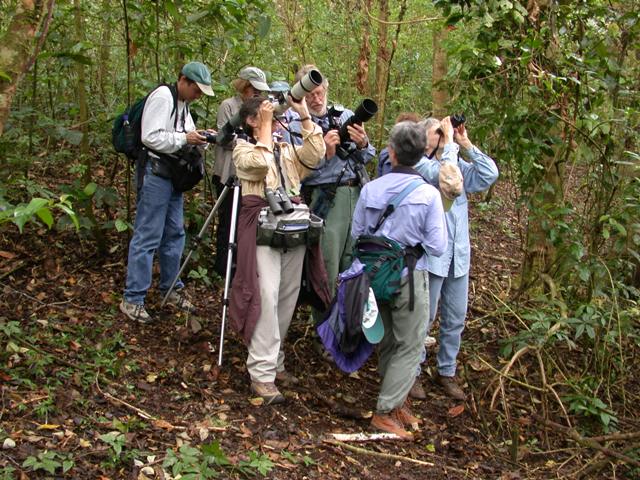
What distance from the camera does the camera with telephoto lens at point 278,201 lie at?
13.4 feet

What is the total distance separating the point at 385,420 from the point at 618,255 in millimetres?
2515

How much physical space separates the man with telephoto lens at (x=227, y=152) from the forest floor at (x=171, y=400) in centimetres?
77

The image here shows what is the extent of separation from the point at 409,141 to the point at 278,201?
90 centimetres

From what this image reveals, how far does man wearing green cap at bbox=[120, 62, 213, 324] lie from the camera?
15.5ft

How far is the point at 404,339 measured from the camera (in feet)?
13.4

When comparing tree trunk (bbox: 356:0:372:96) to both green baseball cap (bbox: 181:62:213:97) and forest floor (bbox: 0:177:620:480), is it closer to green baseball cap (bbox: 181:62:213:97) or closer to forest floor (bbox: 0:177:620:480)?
forest floor (bbox: 0:177:620:480)

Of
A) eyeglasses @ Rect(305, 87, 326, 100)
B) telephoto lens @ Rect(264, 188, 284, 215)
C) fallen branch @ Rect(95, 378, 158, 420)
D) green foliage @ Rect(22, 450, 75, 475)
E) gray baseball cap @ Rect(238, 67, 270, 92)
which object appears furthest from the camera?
gray baseball cap @ Rect(238, 67, 270, 92)

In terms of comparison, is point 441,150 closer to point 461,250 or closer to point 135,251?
point 461,250

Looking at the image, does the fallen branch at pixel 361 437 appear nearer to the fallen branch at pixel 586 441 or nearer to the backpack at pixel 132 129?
the fallen branch at pixel 586 441

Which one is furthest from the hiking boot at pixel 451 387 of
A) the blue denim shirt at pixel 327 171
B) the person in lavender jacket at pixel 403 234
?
the blue denim shirt at pixel 327 171

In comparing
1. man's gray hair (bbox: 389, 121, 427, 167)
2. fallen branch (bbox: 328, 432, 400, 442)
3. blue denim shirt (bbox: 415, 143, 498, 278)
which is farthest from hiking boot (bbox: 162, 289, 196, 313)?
man's gray hair (bbox: 389, 121, 427, 167)

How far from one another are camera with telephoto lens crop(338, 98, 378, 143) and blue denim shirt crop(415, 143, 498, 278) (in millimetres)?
502

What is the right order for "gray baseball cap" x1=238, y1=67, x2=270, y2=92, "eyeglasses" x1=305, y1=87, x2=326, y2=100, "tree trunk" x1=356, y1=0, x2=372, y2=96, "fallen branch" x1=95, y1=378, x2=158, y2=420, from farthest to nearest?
"tree trunk" x1=356, y1=0, x2=372, y2=96, "gray baseball cap" x1=238, y1=67, x2=270, y2=92, "eyeglasses" x1=305, y1=87, x2=326, y2=100, "fallen branch" x1=95, y1=378, x2=158, y2=420

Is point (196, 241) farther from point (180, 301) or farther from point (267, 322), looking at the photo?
point (267, 322)
